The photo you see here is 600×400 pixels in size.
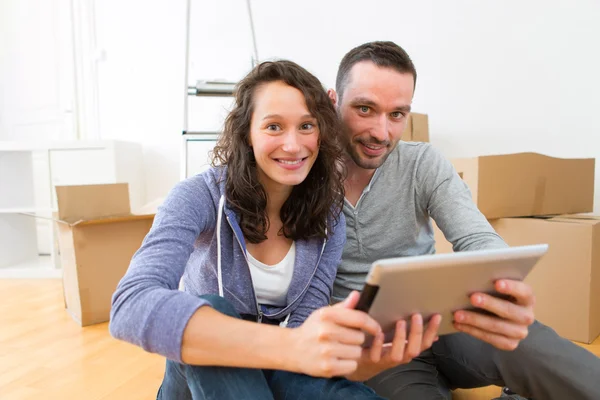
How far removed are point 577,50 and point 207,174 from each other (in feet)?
5.42

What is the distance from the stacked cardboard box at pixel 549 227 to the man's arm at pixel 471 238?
0.53m

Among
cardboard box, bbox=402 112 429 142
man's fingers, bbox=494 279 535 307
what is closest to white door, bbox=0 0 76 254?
cardboard box, bbox=402 112 429 142

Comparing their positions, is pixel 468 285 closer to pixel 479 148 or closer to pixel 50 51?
pixel 479 148

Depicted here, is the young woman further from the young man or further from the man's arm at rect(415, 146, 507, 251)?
the man's arm at rect(415, 146, 507, 251)

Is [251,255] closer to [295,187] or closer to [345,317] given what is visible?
[295,187]

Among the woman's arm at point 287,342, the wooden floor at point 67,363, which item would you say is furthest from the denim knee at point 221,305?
the wooden floor at point 67,363

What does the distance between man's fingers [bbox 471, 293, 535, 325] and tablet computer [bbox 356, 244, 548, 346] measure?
0.01 m

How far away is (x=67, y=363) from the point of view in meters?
1.47

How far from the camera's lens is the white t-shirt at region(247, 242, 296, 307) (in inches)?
35.6

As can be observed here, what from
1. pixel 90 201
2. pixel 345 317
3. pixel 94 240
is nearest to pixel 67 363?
pixel 94 240

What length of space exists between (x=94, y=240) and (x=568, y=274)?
1693mm

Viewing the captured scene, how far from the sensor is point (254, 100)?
0.92 metres

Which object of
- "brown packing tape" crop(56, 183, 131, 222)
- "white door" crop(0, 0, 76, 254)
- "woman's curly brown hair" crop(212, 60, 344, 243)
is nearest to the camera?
"woman's curly brown hair" crop(212, 60, 344, 243)

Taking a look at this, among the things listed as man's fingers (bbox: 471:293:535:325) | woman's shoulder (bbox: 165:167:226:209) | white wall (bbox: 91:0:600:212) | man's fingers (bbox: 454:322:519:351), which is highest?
→ white wall (bbox: 91:0:600:212)
